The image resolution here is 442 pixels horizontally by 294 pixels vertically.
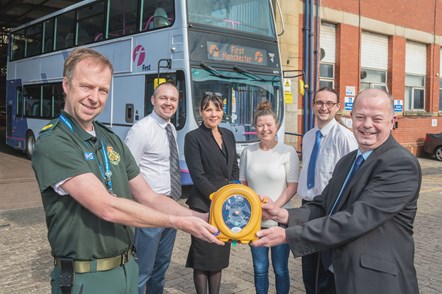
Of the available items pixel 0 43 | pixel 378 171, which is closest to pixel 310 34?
pixel 378 171

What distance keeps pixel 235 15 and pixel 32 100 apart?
821cm

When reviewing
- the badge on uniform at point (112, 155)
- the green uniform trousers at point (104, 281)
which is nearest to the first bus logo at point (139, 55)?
the badge on uniform at point (112, 155)

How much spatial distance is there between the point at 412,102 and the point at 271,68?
12307mm

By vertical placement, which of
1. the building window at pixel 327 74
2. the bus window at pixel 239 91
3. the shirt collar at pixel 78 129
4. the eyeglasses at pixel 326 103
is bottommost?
the shirt collar at pixel 78 129

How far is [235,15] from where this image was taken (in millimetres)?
9945

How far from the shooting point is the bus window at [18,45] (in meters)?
15.7

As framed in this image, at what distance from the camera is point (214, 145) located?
4.11 meters

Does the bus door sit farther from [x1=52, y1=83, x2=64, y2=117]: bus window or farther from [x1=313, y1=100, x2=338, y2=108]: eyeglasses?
[x1=313, y1=100, x2=338, y2=108]: eyeglasses

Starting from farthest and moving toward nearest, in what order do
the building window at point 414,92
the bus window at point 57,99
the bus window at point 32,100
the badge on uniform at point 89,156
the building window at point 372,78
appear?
the building window at point 414,92 → the building window at point 372,78 → the bus window at point 32,100 → the bus window at point 57,99 → the badge on uniform at point 89,156

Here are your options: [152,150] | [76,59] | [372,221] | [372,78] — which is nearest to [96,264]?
[76,59]

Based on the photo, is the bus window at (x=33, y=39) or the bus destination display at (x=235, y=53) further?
the bus window at (x=33, y=39)

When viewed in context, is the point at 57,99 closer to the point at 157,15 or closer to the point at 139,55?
the point at 139,55

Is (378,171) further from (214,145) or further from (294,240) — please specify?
(214,145)

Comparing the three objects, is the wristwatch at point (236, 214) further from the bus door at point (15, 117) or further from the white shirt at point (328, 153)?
the bus door at point (15, 117)
